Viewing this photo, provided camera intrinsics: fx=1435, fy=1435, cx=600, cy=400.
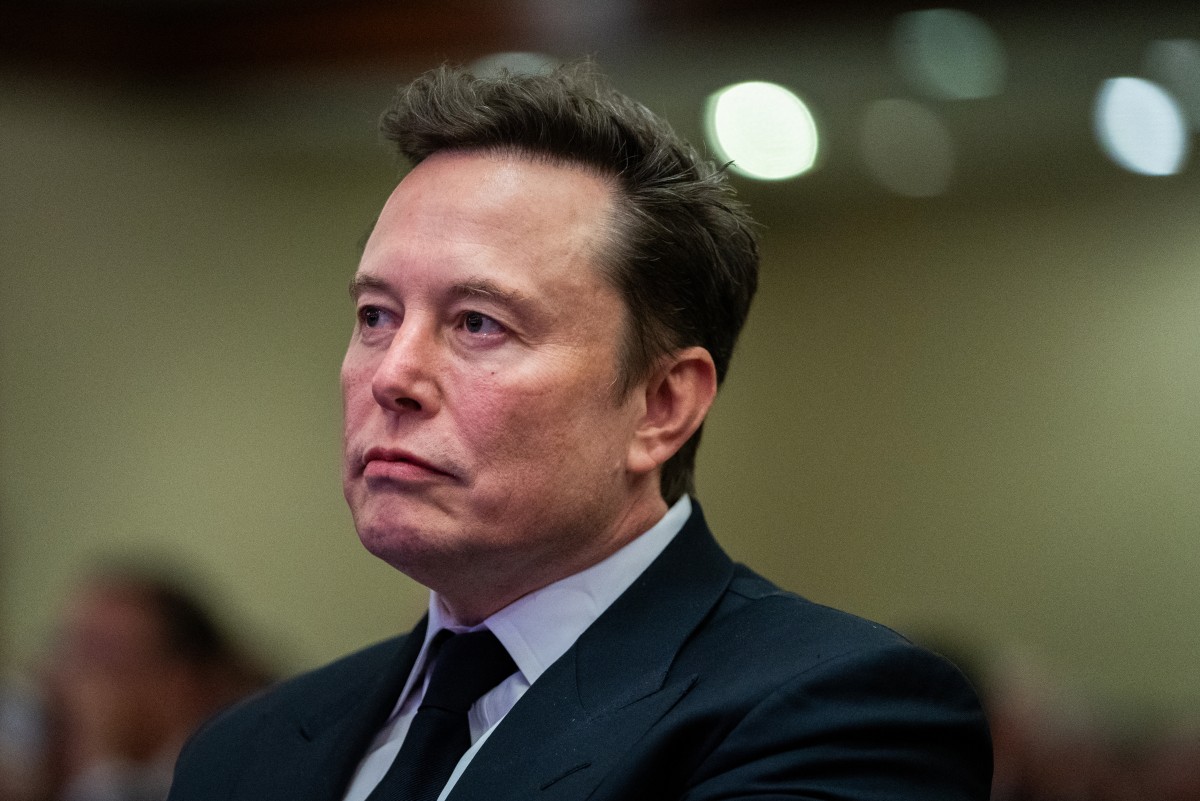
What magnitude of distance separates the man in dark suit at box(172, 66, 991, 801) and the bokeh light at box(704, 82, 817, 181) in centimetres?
275

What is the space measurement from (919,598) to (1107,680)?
67cm

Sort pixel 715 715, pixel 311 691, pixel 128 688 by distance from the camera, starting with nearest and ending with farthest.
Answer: pixel 715 715 → pixel 311 691 → pixel 128 688

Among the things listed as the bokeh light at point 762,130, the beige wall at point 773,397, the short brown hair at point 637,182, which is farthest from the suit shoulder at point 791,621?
the bokeh light at point 762,130

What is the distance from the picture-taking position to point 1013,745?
386 centimetres

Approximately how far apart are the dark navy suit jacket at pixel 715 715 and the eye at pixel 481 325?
336 mm

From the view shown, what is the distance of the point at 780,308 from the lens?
196 inches

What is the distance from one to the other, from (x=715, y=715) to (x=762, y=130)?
353 centimetres

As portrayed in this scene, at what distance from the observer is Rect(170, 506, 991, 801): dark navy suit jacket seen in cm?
139

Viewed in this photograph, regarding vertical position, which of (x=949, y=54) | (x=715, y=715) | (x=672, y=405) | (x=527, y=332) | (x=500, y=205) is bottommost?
(x=715, y=715)

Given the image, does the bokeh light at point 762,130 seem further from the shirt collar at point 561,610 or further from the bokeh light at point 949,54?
the shirt collar at point 561,610

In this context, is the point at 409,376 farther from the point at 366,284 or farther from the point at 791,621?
the point at 791,621

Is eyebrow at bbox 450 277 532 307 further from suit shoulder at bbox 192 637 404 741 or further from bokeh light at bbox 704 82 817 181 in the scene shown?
bokeh light at bbox 704 82 817 181

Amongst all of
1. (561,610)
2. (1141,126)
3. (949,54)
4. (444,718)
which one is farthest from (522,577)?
(1141,126)

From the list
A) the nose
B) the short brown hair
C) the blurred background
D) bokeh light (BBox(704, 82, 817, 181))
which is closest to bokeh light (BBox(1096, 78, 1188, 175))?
the blurred background
